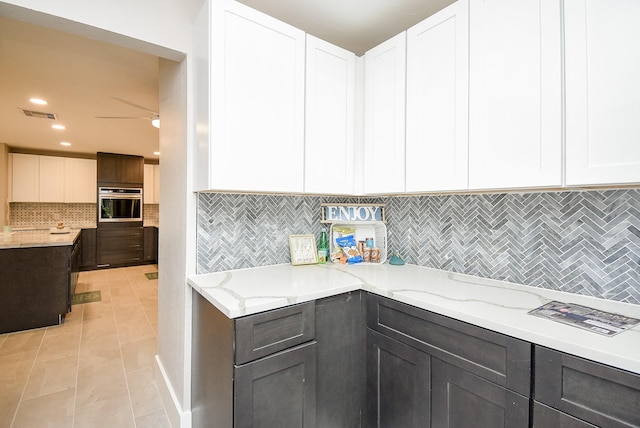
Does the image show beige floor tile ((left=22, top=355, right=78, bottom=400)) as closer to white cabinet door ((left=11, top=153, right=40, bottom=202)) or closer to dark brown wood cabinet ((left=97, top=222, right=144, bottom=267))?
dark brown wood cabinet ((left=97, top=222, right=144, bottom=267))

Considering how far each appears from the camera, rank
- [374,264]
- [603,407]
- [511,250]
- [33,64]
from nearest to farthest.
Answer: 1. [603,407]
2. [511,250]
3. [374,264]
4. [33,64]

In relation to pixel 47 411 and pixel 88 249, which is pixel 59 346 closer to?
pixel 47 411

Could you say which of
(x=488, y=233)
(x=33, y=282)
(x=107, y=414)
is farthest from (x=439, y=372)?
(x=33, y=282)

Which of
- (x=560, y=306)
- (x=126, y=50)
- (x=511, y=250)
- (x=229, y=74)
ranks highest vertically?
(x=126, y=50)

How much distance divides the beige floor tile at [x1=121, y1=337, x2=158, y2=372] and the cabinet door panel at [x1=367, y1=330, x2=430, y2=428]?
199 cm

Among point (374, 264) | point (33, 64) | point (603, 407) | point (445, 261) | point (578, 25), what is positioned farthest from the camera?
point (33, 64)

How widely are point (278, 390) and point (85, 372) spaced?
2.09m

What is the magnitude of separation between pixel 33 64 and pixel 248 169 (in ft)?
8.29

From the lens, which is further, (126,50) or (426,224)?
(126,50)

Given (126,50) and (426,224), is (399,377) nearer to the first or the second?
(426,224)

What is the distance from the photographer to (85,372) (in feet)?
7.57

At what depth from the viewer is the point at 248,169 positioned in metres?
1.45

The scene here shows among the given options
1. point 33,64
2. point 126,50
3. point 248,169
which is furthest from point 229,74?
point 33,64

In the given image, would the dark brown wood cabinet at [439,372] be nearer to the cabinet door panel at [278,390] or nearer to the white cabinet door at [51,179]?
the cabinet door panel at [278,390]
